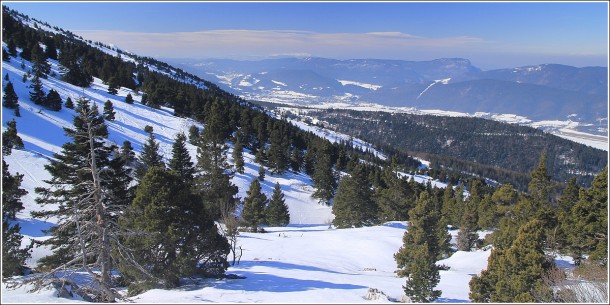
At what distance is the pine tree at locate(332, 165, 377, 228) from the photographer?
136ft

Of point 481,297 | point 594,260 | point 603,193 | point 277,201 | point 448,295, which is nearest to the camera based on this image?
point 481,297

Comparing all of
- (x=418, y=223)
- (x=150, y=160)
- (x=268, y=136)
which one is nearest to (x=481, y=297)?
(x=418, y=223)

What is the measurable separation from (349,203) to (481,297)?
25.5m

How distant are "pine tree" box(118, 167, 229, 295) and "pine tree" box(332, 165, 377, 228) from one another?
1069 inches

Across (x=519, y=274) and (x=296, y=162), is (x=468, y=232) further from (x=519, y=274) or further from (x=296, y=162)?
(x=296, y=162)

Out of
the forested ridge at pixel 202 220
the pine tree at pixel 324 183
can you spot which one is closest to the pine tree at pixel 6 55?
the forested ridge at pixel 202 220

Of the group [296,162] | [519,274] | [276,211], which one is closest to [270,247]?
[276,211]

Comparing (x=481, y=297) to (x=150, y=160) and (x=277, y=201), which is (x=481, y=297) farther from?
(x=277, y=201)

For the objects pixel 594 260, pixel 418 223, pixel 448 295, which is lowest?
pixel 448 295

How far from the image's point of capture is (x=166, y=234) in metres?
14.1

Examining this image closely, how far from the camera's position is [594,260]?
2072cm

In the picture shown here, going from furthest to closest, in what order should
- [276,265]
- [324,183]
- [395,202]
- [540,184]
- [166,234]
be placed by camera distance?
[324,183] < [395,202] < [540,184] < [276,265] < [166,234]

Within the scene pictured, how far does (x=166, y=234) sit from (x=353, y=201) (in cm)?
2983

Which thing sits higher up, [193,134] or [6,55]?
[6,55]
